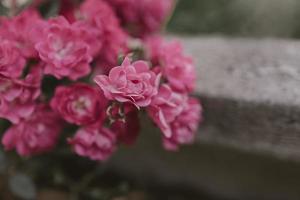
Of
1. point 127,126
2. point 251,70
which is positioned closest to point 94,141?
point 127,126

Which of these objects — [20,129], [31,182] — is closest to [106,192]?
[31,182]

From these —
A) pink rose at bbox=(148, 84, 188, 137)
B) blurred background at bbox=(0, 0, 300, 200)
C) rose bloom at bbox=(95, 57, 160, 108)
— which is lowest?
blurred background at bbox=(0, 0, 300, 200)

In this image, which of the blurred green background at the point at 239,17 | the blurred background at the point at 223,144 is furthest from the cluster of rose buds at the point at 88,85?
the blurred green background at the point at 239,17

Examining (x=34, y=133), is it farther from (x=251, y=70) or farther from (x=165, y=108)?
(x=251, y=70)

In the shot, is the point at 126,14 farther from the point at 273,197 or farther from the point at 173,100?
the point at 273,197

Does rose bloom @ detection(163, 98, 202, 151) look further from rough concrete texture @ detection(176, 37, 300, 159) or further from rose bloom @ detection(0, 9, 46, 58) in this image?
rose bloom @ detection(0, 9, 46, 58)

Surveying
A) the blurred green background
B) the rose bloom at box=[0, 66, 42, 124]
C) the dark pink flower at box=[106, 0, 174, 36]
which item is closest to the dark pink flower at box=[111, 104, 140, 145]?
the rose bloom at box=[0, 66, 42, 124]
